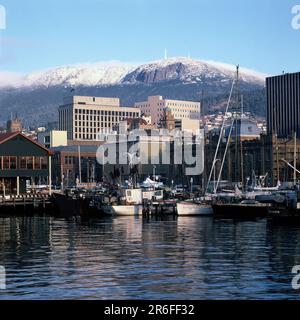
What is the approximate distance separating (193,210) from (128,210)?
10.8 meters

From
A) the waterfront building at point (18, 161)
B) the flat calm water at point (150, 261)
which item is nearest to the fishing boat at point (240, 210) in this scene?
the flat calm water at point (150, 261)

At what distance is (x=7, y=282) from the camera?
150 feet

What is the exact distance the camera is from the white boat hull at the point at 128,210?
12056 cm

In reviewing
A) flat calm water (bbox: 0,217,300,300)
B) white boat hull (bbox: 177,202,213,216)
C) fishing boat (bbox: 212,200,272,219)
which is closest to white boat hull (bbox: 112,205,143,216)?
white boat hull (bbox: 177,202,213,216)

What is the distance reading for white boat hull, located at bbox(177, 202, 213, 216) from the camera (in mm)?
116938

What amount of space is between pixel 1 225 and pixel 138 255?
144 feet

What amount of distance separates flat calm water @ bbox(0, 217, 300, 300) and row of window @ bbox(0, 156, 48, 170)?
45.2m

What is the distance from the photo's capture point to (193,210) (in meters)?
117

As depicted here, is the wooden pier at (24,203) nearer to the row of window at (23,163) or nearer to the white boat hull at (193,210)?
the row of window at (23,163)

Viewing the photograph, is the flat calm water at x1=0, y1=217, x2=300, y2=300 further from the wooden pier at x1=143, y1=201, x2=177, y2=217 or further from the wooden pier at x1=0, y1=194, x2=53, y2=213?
the wooden pier at x1=0, y1=194, x2=53, y2=213

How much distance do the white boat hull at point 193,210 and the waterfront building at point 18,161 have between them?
33.5 meters
